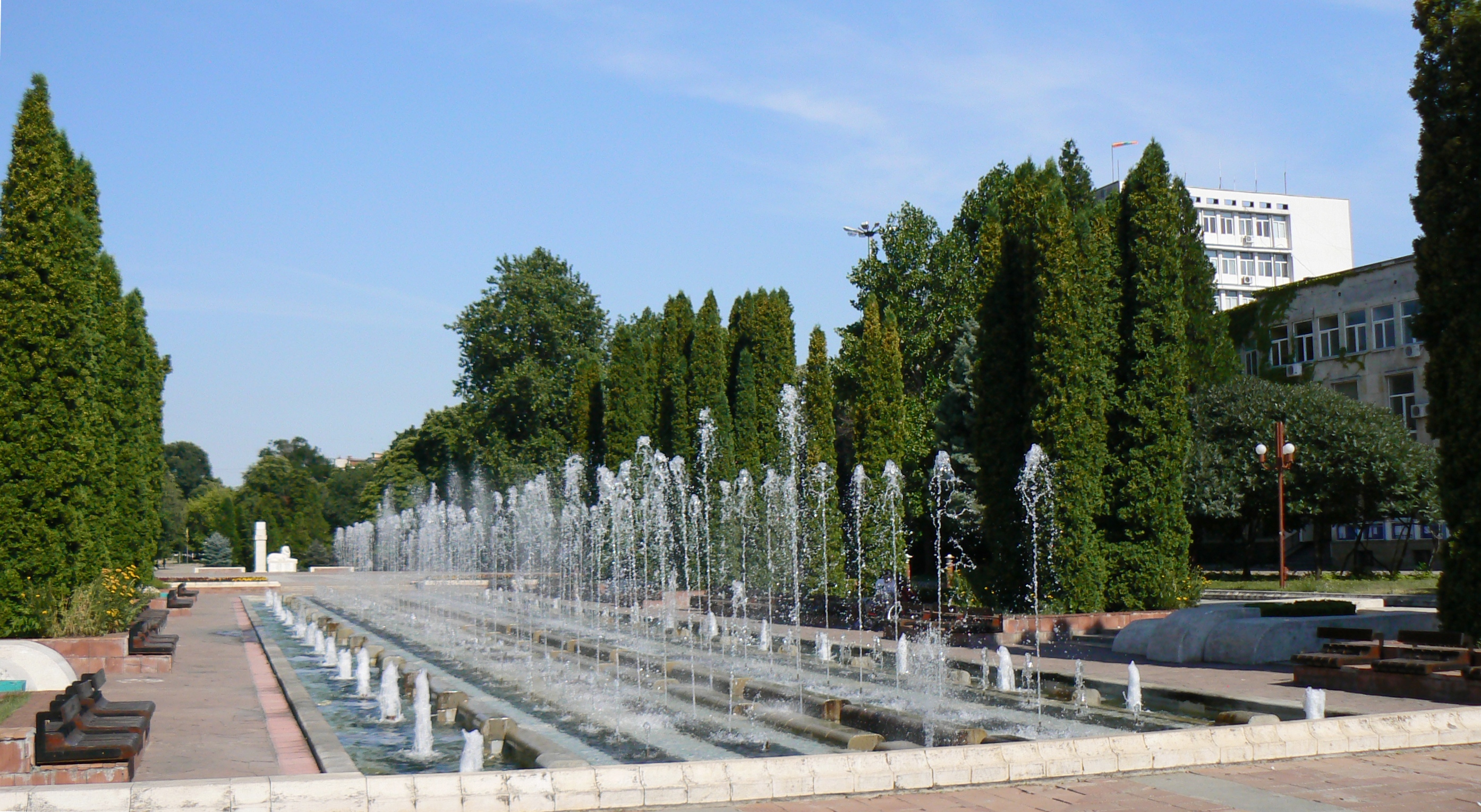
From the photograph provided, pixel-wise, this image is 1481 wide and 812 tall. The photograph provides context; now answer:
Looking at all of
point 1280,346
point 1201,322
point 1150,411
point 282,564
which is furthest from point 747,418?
point 282,564

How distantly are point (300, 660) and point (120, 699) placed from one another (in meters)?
5.34

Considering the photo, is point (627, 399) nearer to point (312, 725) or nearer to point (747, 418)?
point (747, 418)

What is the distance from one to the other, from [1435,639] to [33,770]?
1294cm

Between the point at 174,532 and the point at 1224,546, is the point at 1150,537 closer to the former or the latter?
the point at 1224,546

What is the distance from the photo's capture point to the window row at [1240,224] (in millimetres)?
75312

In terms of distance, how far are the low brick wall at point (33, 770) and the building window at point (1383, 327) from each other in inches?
1691

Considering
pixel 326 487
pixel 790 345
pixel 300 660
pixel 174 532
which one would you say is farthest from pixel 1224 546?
pixel 326 487

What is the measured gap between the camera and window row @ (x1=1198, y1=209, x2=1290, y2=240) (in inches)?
2965

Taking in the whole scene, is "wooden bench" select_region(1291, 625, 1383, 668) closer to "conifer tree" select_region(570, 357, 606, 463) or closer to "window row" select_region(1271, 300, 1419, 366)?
"conifer tree" select_region(570, 357, 606, 463)

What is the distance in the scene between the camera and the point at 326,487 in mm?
89938

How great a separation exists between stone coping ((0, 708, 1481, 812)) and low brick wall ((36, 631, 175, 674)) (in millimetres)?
7839

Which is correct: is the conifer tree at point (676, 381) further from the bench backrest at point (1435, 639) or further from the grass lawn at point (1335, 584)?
the bench backrest at point (1435, 639)

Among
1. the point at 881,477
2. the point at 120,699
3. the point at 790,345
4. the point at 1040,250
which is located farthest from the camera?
the point at 790,345

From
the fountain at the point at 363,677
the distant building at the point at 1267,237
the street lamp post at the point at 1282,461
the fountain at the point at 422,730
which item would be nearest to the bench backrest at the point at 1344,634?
the fountain at the point at 422,730
